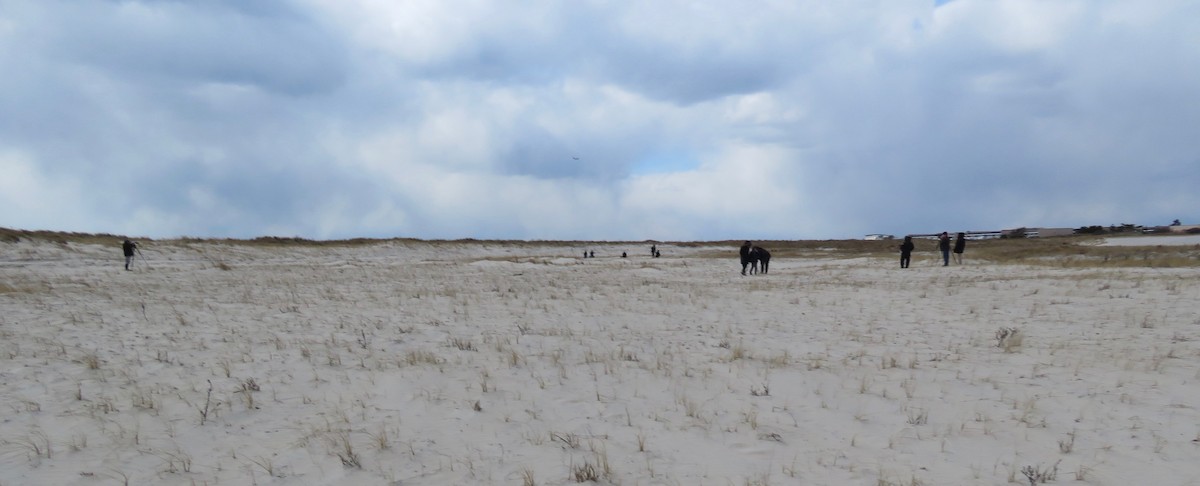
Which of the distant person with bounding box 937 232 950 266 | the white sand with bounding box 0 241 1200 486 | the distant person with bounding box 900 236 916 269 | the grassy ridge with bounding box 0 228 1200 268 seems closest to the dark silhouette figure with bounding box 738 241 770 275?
the distant person with bounding box 900 236 916 269

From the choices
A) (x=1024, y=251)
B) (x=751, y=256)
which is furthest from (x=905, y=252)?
(x=1024, y=251)

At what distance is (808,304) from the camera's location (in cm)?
1738

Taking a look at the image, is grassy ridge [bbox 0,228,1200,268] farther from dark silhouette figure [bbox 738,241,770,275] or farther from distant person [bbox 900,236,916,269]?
dark silhouette figure [bbox 738,241,770,275]

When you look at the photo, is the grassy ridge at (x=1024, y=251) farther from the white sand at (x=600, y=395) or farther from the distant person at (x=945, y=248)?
the white sand at (x=600, y=395)

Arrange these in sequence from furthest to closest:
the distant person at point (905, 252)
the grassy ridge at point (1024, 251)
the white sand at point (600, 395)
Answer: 1. the distant person at point (905, 252)
2. the grassy ridge at point (1024, 251)
3. the white sand at point (600, 395)

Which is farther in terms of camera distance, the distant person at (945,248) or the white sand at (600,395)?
the distant person at (945,248)

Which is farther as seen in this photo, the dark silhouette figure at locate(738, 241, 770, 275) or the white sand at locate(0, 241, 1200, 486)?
the dark silhouette figure at locate(738, 241, 770, 275)

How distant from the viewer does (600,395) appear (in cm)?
838

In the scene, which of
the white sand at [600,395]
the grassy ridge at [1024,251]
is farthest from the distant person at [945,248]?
the white sand at [600,395]

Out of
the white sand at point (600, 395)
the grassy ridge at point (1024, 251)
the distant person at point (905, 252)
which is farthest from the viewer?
the distant person at point (905, 252)

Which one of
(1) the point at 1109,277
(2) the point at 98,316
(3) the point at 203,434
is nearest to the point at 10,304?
(2) the point at 98,316

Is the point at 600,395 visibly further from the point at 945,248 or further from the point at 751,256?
the point at 945,248

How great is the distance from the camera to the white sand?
627 cm

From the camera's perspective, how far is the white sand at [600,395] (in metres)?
6.27
